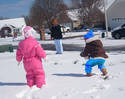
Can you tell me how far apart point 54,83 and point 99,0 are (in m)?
36.2

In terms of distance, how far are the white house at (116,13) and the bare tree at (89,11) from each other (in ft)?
13.4

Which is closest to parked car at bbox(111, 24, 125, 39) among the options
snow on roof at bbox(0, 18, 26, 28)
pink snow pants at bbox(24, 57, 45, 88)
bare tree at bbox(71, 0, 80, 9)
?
pink snow pants at bbox(24, 57, 45, 88)

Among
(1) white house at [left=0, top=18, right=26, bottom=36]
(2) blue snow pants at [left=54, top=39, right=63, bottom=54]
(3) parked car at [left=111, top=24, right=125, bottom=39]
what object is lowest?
(2) blue snow pants at [left=54, top=39, right=63, bottom=54]

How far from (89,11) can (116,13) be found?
23.8 feet

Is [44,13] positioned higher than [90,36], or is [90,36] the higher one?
[44,13]

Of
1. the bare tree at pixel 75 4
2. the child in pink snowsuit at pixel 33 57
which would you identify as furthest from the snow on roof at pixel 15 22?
the child in pink snowsuit at pixel 33 57

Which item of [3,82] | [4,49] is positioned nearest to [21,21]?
[4,49]

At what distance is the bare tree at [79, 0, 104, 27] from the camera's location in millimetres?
36844

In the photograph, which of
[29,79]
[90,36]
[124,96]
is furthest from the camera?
[90,36]

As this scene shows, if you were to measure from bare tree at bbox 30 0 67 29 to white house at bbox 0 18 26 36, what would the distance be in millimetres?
16302

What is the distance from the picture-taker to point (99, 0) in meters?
38.8

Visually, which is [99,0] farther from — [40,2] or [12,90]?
[12,90]

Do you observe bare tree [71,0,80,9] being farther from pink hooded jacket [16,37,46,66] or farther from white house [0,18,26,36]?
pink hooded jacket [16,37,46,66]

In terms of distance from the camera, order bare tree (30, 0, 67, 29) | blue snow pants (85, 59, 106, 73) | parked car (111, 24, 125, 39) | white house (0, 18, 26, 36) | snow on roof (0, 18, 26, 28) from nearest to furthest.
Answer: blue snow pants (85, 59, 106, 73)
parked car (111, 24, 125, 39)
bare tree (30, 0, 67, 29)
white house (0, 18, 26, 36)
snow on roof (0, 18, 26, 28)
